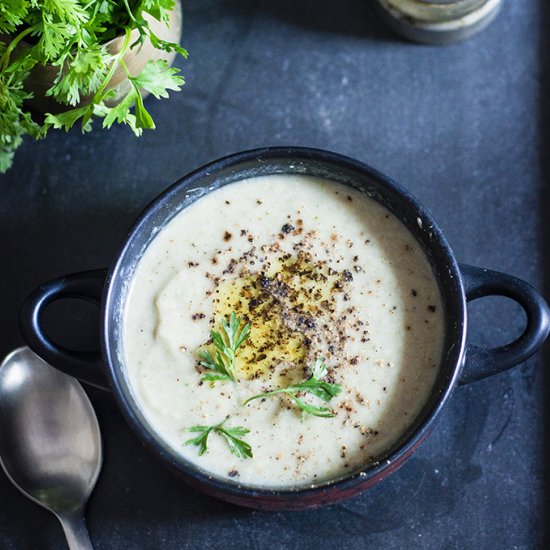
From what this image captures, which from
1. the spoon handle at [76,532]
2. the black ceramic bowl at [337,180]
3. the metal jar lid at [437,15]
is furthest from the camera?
the metal jar lid at [437,15]

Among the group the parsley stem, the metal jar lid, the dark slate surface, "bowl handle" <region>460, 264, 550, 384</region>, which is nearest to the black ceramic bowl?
"bowl handle" <region>460, 264, 550, 384</region>

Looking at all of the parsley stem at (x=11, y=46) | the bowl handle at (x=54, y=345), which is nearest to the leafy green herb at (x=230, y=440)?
the bowl handle at (x=54, y=345)

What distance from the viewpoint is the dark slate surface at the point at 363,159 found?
6.16 ft

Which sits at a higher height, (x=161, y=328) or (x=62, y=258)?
(x=161, y=328)

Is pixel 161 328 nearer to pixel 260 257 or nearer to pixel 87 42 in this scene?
pixel 260 257

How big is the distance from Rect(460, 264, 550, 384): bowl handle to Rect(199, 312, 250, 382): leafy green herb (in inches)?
14.9

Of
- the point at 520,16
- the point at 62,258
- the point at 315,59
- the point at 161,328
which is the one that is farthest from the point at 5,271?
the point at 520,16

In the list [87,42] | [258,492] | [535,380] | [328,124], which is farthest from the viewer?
[328,124]

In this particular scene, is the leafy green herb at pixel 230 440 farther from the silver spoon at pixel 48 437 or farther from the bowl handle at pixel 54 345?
the silver spoon at pixel 48 437

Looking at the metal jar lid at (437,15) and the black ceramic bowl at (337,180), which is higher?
the metal jar lid at (437,15)

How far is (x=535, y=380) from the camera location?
6.36 ft

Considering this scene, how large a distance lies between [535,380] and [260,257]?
598 mm

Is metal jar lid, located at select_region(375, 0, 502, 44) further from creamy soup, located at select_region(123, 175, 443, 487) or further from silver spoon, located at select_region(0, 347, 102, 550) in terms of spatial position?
silver spoon, located at select_region(0, 347, 102, 550)

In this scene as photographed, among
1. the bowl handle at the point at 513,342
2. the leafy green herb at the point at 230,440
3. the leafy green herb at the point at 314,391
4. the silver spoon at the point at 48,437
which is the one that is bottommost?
the silver spoon at the point at 48,437
